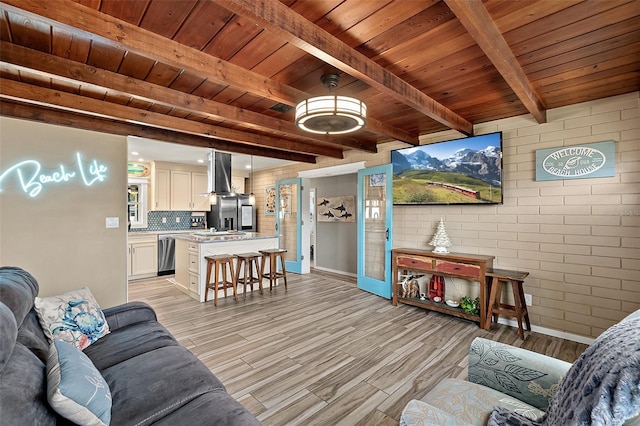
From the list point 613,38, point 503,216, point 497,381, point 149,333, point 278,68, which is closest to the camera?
Result: point 497,381

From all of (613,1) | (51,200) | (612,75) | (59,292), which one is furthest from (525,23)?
(59,292)

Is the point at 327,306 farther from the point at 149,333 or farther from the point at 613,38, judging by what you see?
the point at 613,38

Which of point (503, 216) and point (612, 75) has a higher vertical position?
point (612, 75)

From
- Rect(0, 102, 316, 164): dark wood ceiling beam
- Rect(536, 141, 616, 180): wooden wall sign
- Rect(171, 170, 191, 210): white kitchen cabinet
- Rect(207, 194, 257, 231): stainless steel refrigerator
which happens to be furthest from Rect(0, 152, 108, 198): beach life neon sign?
Rect(536, 141, 616, 180): wooden wall sign

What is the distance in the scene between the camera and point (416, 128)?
4102 millimetres

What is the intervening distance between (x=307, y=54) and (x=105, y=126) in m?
3.10

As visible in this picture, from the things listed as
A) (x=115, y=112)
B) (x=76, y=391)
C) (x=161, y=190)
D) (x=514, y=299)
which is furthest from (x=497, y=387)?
(x=161, y=190)

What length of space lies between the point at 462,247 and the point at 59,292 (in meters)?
5.17

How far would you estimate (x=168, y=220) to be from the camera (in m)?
6.84

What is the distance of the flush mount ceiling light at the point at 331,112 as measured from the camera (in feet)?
7.18

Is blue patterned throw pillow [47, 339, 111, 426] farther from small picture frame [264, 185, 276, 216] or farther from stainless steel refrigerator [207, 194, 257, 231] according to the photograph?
small picture frame [264, 185, 276, 216]

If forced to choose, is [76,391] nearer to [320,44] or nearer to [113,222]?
[320,44]

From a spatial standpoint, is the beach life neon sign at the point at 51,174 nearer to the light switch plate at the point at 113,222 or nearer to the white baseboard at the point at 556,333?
the light switch plate at the point at 113,222

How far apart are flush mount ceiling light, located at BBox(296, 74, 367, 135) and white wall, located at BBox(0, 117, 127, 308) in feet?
9.64
